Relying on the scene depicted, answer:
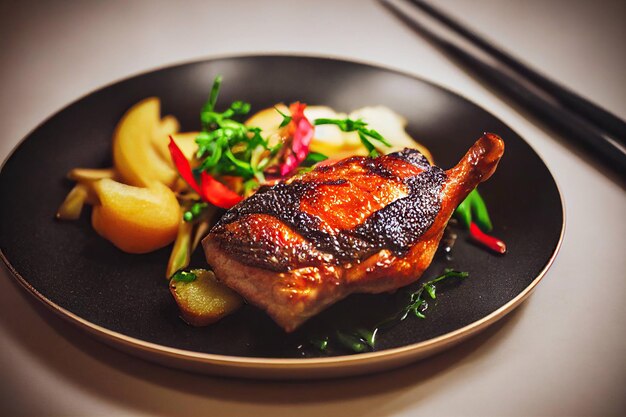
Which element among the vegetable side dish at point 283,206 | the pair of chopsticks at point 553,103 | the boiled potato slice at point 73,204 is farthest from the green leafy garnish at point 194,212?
the pair of chopsticks at point 553,103

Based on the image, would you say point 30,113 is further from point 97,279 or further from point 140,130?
point 97,279

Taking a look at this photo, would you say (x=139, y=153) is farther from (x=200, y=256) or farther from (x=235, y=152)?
(x=200, y=256)

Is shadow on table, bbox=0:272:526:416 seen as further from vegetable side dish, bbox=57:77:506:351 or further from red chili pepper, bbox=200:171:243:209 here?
red chili pepper, bbox=200:171:243:209

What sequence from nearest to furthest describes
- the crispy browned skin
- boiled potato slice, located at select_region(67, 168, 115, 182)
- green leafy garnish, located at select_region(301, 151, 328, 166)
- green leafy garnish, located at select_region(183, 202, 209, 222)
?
1. the crispy browned skin
2. green leafy garnish, located at select_region(183, 202, 209, 222)
3. boiled potato slice, located at select_region(67, 168, 115, 182)
4. green leafy garnish, located at select_region(301, 151, 328, 166)

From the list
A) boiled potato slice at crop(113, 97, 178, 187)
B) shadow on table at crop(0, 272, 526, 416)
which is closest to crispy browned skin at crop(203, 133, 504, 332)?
→ shadow on table at crop(0, 272, 526, 416)

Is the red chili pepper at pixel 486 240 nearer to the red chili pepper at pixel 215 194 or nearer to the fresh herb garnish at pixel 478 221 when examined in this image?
the fresh herb garnish at pixel 478 221

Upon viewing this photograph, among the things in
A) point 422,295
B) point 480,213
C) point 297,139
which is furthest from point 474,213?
point 297,139
